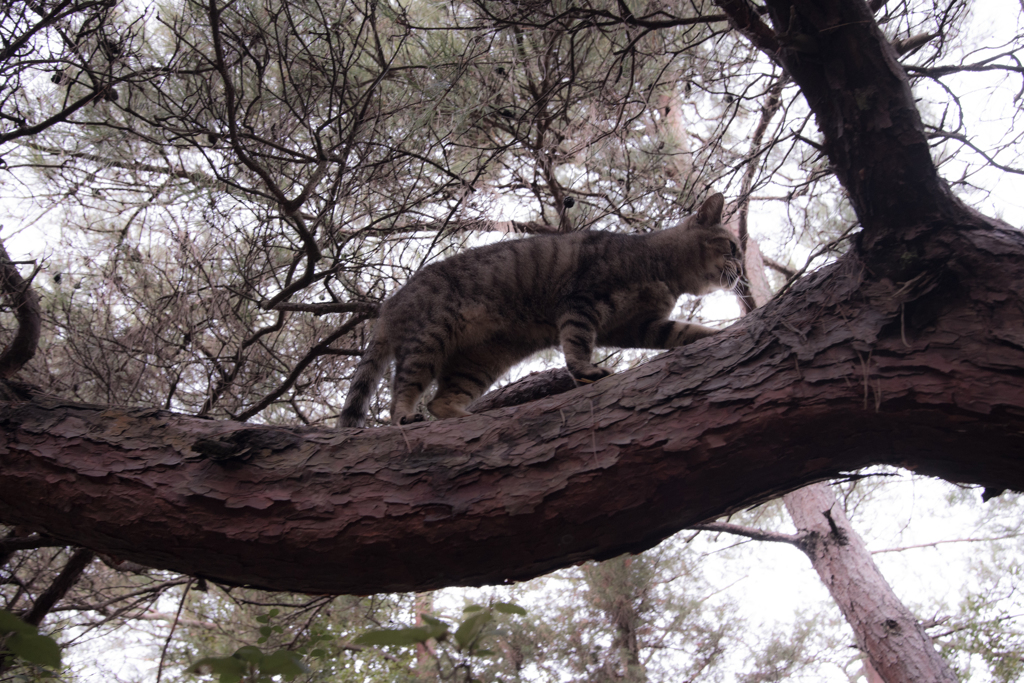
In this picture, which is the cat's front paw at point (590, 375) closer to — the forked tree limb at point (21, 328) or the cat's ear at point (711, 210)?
the cat's ear at point (711, 210)

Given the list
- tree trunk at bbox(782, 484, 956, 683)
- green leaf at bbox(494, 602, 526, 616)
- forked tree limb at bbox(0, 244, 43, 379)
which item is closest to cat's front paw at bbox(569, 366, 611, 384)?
green leaf at bbox(494, 602, 526, 616)

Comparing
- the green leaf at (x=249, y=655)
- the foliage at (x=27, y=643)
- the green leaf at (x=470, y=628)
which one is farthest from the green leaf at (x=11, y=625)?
the green leaf at (x=470, y=628)

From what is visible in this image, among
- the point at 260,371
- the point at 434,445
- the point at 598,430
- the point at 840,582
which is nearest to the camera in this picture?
the point at 598,430

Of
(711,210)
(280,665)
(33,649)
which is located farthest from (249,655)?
(711,210)

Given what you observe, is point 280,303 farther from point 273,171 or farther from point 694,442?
point 694,442

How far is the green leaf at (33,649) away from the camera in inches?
32.9

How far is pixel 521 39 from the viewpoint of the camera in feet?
10.0

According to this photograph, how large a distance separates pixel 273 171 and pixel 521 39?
152 centimetres

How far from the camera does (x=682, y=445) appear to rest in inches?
58.8

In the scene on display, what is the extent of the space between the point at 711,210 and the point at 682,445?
6.04ft

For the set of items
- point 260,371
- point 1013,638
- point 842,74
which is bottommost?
point 1013,638

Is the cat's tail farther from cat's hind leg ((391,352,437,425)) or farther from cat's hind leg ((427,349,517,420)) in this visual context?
cat's hind leg ((427,349,517,420))

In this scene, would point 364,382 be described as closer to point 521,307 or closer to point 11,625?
point 521,307

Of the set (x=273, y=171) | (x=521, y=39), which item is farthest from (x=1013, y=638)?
(x=273, y=171)
